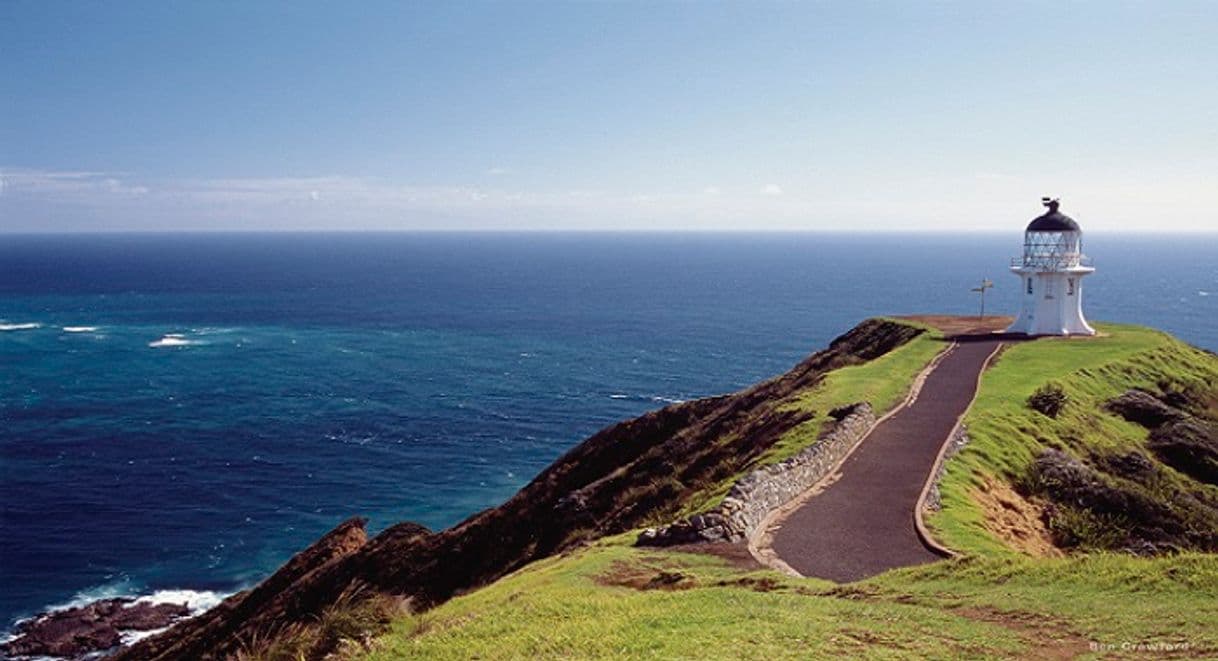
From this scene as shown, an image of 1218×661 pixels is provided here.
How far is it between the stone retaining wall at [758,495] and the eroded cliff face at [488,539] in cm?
239

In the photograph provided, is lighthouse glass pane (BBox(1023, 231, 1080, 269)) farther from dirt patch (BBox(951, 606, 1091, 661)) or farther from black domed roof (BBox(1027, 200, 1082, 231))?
dirt patch (BBox(951, 606, 1091, 661))

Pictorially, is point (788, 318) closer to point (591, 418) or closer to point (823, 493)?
point (591, 418)

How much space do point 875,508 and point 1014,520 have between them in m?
4.33

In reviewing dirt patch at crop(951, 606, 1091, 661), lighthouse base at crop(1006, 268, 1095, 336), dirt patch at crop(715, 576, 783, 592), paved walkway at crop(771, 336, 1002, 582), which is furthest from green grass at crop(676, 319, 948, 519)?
dirt patch at crop(951, 606, 1091, 661)

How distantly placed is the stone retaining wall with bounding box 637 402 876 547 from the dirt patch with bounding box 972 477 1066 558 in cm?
432

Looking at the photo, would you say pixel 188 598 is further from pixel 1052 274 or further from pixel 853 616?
pixel 1052 274

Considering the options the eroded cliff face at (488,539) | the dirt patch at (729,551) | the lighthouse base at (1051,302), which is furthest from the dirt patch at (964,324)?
the dirt patch at (729,551)

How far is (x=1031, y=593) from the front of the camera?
15.0m

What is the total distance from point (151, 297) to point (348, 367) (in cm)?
9358

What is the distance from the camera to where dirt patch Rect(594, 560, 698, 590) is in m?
17.3

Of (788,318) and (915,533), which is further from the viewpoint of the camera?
(788,318)

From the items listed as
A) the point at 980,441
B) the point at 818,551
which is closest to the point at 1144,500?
the point at 980,441

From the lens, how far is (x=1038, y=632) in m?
13.2

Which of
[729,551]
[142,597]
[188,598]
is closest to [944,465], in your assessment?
[729,551]
